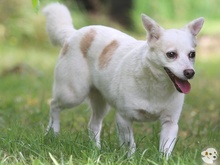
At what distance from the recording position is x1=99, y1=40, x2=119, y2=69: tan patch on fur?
5734 mm

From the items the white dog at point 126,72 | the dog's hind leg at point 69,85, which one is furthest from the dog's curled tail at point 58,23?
the dog's hind leg at point 69,85

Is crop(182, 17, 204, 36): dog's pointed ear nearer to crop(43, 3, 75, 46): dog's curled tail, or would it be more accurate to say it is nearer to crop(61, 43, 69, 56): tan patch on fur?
crop(61, 43, 69, 56): tan patch on fur

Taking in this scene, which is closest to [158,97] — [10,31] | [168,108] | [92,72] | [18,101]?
[168,108]

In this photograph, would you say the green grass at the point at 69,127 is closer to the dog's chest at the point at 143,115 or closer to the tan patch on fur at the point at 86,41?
the dog's chest at the point at 143,115

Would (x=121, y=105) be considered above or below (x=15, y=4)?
above

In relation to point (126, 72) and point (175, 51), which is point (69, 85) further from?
point (175, 51)

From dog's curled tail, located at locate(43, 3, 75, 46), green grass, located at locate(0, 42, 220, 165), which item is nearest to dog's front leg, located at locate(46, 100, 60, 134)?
green grass, located at locate(0, 42, 220, 165)

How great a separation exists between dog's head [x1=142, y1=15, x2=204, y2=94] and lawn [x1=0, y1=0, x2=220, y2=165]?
60 cm

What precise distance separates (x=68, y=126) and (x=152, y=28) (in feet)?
7.29

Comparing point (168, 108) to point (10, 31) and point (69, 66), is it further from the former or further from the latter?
point (10, 31)

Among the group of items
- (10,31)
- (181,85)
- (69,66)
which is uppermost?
(181,85)

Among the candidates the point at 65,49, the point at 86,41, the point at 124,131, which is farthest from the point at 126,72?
the point at 65,49

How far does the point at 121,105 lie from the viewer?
17.5 feet

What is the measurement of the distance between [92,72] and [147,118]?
2.98 ft
